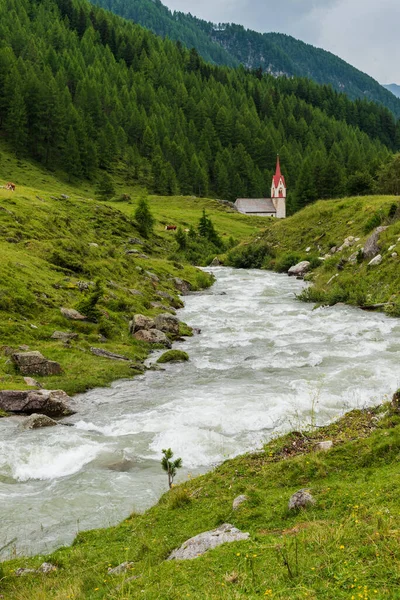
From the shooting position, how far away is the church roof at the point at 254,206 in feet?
462

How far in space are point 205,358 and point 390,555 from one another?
20544mm

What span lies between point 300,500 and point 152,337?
21267 mm

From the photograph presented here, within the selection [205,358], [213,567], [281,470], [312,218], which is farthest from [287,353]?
[312,218]

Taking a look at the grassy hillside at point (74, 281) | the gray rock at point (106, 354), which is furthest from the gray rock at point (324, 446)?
the gray rock at point (106, 354)

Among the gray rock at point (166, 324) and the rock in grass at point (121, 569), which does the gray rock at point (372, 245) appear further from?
the rock in grass at point (121, 569)

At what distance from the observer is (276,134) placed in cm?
19188

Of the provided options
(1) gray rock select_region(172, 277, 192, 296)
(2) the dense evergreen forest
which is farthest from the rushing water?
(2) the dense evergreen forest

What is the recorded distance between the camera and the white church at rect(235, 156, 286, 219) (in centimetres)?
14125

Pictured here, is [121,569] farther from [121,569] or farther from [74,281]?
[74,281]

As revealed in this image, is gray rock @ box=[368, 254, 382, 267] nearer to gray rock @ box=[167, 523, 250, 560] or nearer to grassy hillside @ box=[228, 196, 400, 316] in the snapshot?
grassy hillside @ box=[228, 196, 400, 316]

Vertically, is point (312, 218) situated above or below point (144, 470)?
above

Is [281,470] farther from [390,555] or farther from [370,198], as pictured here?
[370,198]

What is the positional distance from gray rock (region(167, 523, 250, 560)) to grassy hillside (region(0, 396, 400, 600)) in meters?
0.30

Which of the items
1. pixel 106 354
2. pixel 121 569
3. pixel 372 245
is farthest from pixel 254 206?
pixel 121 569
